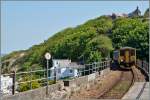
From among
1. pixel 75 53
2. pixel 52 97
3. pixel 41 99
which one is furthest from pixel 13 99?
pixel 75 53

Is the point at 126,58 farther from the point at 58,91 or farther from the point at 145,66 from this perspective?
the point at 58,91

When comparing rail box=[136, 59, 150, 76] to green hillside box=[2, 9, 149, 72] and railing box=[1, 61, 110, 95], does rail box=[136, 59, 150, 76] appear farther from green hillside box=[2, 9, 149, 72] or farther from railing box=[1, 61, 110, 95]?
green hillside box=[2, 9, 149, 72]

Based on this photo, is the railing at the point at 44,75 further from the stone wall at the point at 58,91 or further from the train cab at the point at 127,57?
the train cab at the point at 127,57

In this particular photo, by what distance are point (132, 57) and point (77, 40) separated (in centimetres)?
5399

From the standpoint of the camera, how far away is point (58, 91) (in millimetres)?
23250

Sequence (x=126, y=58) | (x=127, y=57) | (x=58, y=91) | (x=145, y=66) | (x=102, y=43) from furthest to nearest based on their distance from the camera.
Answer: (x=102, y=43)
(x=127, y=57)
(x=126, y=58)
(x=145, y=66)
(x=58, y=91)

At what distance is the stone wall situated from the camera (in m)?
18.3

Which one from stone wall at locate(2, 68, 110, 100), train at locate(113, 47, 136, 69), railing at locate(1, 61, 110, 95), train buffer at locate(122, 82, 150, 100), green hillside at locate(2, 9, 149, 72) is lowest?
train buffer at locate(122, 82, 150, 100)

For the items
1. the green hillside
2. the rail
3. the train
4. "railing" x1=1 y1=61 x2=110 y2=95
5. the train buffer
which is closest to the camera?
"railing" x1=1 y1=61 x2=110 y2=95

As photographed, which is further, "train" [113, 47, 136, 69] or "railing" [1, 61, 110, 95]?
"train" [113, 47, 136, 69]

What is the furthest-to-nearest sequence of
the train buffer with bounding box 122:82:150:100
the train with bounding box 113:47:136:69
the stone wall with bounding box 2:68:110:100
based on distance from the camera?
the train with bounding box 113:47:136:69
the train buffer with bounding box 122:82:150:100
the stone wall with bounding box 2:68:110:100

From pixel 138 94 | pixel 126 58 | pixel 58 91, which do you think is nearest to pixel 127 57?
pixel 126 58

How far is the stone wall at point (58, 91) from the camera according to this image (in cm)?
1833

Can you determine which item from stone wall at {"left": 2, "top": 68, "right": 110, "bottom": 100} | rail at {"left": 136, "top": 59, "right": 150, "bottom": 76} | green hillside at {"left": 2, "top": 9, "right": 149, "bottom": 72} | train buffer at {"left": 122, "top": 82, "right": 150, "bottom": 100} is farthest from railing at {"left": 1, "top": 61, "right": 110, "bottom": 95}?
green hillside at {"left": 2, "top": 9, "right": 149, "bottom": 72}
